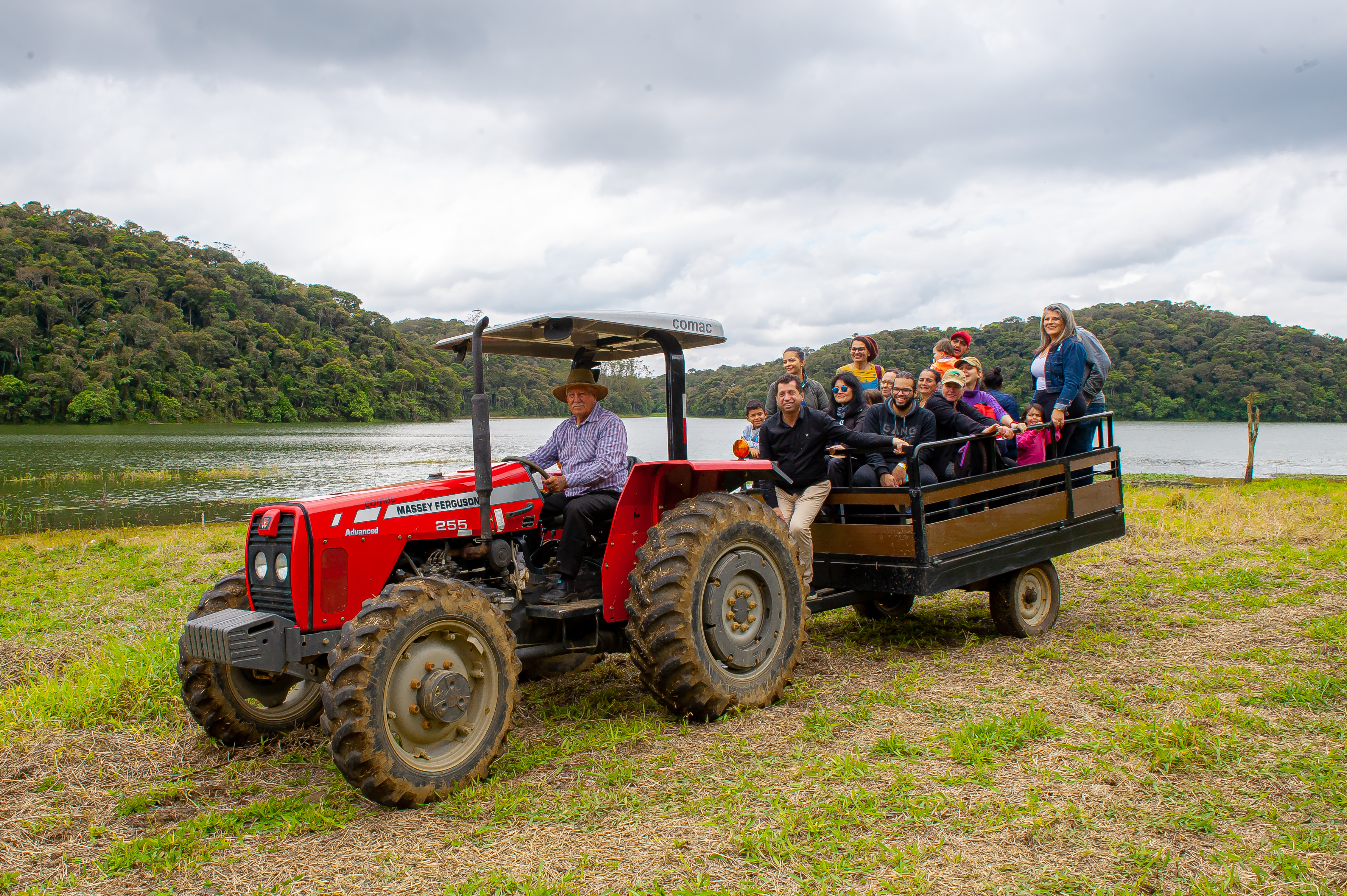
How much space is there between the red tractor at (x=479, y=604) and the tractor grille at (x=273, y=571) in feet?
0.04

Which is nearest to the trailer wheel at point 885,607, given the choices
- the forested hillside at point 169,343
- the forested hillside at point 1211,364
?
the forested hillside at point 1211,364

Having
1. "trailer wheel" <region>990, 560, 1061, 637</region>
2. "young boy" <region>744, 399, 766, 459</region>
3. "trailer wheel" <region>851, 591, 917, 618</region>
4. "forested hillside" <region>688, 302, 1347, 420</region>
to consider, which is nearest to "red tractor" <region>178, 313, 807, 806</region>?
"trailer wheel" <region>851, 591, 917, 618</region>

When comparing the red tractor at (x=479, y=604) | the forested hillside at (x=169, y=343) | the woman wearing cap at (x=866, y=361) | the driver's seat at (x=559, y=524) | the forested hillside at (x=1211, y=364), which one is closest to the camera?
the red tractor at (x=479, y=604)

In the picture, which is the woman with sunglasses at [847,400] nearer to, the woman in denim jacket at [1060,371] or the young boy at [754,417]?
the woman in denim jacket at [1060,371]

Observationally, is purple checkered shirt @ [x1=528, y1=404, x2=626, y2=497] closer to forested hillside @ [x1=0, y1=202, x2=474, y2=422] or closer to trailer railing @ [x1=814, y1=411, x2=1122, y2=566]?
trailer railing @ [x1=814, y1=411, x2=1122, y2=566]

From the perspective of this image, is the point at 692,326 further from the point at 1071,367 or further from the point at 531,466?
the point at 1071,367

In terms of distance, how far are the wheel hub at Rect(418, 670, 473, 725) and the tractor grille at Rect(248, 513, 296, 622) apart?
0.68 m

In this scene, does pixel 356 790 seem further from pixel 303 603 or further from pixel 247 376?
pixel 247 376

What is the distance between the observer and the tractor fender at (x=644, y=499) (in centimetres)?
445

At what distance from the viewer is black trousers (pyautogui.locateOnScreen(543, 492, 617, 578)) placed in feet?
14.5

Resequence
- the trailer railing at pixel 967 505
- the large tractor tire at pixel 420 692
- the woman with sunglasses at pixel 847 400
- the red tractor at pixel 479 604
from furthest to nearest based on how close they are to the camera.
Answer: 1. the woman with sunglasses at pixel 847 400
2. the trailer railing at pixel 967 505
3. the red tractor at pixel 479 604
4. the large tractor tire at pixel 420 692

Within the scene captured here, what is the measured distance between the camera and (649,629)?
415 cm

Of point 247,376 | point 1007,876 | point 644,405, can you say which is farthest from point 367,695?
point 247,376

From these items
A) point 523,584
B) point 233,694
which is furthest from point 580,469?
point 233,694
